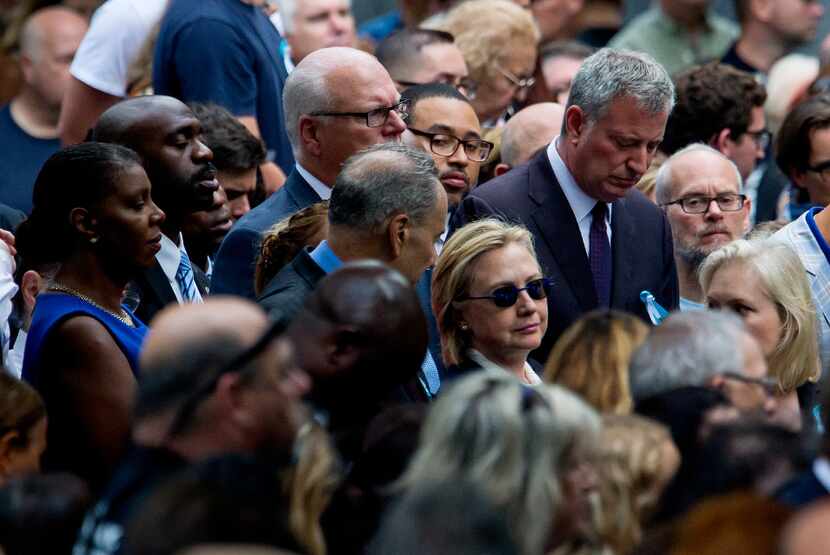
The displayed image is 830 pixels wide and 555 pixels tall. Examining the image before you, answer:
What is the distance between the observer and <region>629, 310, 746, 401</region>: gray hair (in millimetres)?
3973

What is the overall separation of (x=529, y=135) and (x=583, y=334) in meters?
2.61

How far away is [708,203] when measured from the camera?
6.48 m

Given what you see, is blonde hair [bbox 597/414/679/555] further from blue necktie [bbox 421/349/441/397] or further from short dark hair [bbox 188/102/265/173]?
short dark hair [bbox 188/102/265/173]

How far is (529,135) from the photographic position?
6785 mm

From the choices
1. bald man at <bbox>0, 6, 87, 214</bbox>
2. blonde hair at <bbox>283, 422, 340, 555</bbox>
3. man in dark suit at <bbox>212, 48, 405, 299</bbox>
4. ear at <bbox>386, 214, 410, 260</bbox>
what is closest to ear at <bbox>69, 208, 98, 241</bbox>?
ear at <bbox>386, 214, 410, 260</bbox>

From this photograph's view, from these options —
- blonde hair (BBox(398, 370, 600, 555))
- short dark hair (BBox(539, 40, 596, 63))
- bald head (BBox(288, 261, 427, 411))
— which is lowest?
short dark hair (BBox(539, 40, 596, 63))

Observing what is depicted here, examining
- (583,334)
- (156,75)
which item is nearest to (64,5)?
(156,75)

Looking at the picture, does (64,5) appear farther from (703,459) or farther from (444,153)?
(703,459)

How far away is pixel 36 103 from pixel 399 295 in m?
4.08

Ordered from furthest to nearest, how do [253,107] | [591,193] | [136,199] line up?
[253,107] < [591,193] < [136,199]

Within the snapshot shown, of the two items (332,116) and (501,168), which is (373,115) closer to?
(332,116)

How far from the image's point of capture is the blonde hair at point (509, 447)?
3330 mm

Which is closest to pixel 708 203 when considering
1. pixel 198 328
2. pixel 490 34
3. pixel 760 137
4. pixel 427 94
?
pixel 427 94

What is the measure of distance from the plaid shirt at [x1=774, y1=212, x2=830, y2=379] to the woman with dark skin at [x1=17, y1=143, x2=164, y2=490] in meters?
2.34
